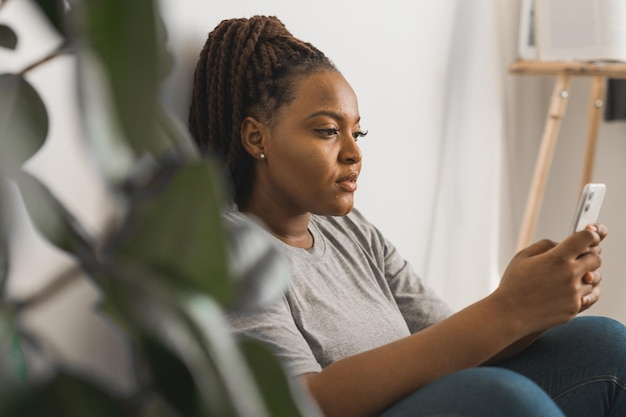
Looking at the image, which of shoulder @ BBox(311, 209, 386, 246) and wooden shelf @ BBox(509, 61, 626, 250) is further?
wooden shelf @ BBox(509, 61, 626, 250)

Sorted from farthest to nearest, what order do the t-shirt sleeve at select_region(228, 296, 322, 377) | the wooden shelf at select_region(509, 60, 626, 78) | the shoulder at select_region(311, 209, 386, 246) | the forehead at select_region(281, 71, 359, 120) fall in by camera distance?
the wooden shelf at select_region(509, 60, 626, 78) → the shoulder at select_region(311, 209, 386, 246) → the forehead at select_region(281, 71, 359, 120) → the t-shirt sleeve at select_region(228, 296, 322, 377)

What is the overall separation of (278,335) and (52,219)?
76 cm

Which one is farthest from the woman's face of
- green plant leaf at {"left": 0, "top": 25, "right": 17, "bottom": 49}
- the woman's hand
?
green plant leaf at {"left": 0, "top": 25, "right": 17, "bottom": 49}

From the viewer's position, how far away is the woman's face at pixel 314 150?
1.22m

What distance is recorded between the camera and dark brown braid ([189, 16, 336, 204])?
1.22 metres

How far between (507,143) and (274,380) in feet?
7.29

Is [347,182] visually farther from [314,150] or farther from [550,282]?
[550,282]

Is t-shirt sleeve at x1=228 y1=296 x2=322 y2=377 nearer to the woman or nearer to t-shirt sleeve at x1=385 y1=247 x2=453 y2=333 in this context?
the woman

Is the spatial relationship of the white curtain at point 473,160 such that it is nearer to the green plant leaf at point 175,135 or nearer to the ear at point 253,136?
the ear at point 253,136

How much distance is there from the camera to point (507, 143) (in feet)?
7.97

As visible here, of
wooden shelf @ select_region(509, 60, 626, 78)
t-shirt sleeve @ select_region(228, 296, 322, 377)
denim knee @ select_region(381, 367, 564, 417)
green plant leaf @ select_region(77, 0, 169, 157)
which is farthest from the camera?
wooden shelf @ select_region(509, 60, 626, 78)

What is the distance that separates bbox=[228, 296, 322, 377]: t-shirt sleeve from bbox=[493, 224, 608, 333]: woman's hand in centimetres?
25

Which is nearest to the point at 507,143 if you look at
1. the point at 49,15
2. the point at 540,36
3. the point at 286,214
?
the point at 540,36

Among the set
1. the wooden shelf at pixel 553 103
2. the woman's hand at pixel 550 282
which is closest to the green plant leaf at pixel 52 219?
the woman's hand at pixel 550 282
